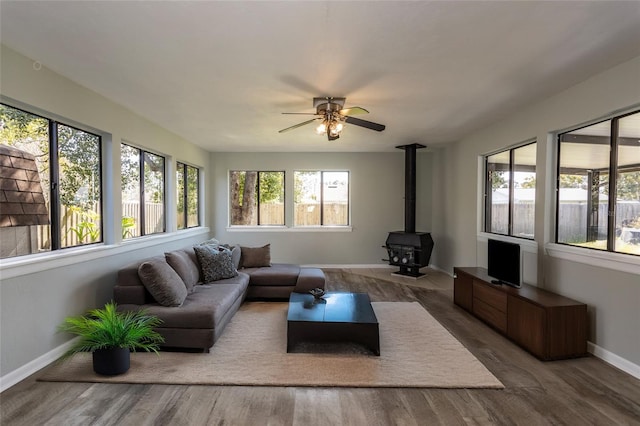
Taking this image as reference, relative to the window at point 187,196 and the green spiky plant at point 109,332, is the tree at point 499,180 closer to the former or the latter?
the green spiky plant at point 109,332

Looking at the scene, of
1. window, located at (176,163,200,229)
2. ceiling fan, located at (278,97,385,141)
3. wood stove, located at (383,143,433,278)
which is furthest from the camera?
wood stove, located at (383,143,433,278)

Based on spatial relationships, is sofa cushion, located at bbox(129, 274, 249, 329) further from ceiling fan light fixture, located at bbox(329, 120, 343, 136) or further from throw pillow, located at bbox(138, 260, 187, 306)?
ceiling fan light fixture, located at bbox(329, 120, 343, 136)

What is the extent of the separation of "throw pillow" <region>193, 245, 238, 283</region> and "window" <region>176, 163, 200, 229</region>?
6.05ft

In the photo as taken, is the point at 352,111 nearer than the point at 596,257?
No

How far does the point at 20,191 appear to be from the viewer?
2660 mm

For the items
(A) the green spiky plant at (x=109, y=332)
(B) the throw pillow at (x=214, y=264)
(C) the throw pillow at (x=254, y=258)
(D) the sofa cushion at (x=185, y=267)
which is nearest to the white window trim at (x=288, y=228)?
(C) the throw pillow at (x=254, y=258)

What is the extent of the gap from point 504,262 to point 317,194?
4317 millimetres

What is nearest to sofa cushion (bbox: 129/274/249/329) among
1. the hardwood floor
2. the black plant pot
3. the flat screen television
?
the black plant pot

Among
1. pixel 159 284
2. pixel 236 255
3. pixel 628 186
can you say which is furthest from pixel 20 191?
pixel 628 186

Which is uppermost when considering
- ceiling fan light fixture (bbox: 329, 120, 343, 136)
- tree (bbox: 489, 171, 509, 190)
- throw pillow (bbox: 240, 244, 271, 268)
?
ceiling fan light fixture (bbox: 329, 120, 343, 136)

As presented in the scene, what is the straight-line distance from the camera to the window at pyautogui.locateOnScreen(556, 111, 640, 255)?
276 centimetres

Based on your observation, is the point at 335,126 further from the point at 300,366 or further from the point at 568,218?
the point at 568,218

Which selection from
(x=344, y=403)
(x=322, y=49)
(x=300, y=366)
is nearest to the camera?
(x=344, y=403)

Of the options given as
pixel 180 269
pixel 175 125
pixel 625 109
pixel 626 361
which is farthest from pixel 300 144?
pixel 626 361
